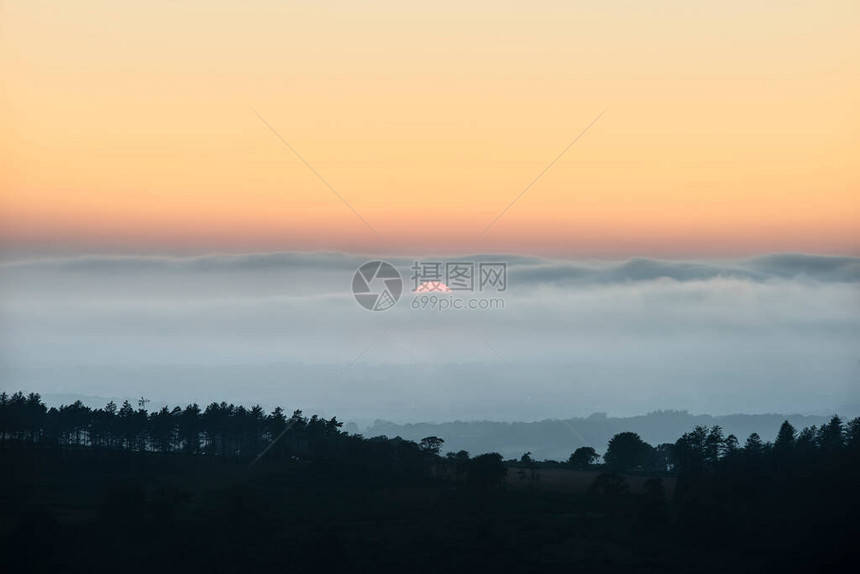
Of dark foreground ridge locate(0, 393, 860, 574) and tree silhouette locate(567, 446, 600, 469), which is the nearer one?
dark foreground ridge locate(0, 393, 860, 574)

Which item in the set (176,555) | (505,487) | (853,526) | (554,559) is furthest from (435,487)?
(853,526)

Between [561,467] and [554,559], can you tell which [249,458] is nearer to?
[561,467]

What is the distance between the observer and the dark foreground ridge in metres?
113

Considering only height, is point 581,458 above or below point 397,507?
above

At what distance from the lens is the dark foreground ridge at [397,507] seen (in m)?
113

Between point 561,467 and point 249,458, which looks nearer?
point 249,458

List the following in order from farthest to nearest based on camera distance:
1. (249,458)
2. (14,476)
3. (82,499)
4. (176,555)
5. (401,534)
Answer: (249,458) < (14,476) < (82,499) < (401,534) < (176,555)

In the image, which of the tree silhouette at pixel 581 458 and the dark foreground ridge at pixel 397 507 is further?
the tree silhouette at pixel 581 458

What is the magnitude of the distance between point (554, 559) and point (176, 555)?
44668 millimetres

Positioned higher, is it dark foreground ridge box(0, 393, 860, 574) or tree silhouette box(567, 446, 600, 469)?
tree silhouette box(567, 446, 600, 469)

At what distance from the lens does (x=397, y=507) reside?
134 meters

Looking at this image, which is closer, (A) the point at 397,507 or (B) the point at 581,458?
(A) the point at 397,507

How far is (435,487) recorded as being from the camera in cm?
14788

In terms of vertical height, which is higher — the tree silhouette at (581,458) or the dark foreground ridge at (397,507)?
the tree silhouette at (581,458)
